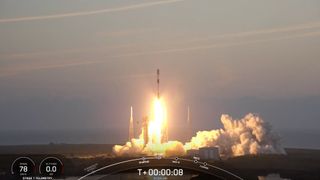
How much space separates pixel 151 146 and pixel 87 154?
21.1 inches

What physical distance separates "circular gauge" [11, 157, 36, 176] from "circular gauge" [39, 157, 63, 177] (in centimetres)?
7

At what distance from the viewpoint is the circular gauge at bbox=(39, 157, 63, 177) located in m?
4.71

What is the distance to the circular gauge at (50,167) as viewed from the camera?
471 cm

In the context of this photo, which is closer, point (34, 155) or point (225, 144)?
point (34, 155)

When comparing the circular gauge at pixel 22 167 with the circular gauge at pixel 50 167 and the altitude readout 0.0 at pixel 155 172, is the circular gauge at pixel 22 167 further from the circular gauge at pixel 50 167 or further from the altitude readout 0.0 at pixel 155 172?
the altitude readout 0.0 at pixel 155 172

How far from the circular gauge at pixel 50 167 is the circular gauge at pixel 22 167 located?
0.24 feet

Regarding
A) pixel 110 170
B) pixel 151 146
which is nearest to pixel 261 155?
pixel 151 146

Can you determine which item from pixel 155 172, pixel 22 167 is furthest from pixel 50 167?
pixel 155 172

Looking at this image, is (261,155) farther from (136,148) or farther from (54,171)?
(54,171)

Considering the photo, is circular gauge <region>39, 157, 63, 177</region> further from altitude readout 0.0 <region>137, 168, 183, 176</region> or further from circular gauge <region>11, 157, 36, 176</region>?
altitude readout 0.0 <region>137, 168, 183, 176</region>

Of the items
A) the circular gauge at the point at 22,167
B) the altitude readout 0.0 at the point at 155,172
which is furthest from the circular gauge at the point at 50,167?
the altitude readout 0.0 at the point at 155,172

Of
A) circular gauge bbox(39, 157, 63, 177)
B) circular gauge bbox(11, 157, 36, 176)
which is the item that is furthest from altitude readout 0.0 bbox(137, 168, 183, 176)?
circular gauge bbox(11, 157, 36, 176)

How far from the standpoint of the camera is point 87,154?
4.77 metres

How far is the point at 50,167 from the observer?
15.5 ft
